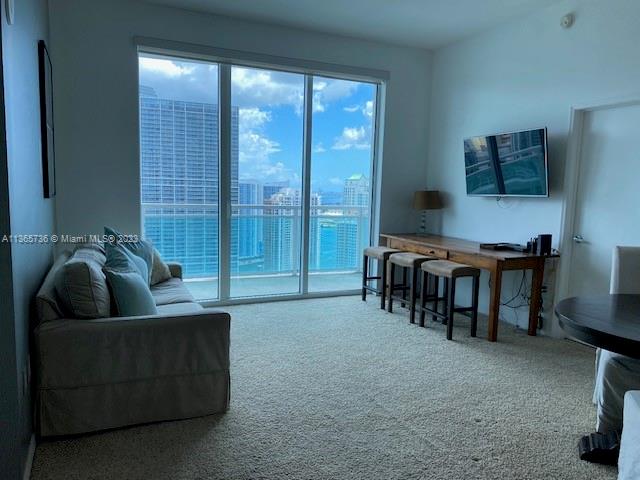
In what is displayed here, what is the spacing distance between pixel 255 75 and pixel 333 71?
0.84 metres

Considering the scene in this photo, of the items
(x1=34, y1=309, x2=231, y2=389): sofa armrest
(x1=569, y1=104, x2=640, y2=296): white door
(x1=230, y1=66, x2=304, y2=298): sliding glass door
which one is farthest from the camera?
(x1=230, y1=66, x2=304, y2=298): sliding glass door

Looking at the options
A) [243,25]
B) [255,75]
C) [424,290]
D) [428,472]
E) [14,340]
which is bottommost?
[428,472]

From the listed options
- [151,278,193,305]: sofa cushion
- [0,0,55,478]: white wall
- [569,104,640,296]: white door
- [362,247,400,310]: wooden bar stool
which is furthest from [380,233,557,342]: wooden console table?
[0,0,55,478]: white wall

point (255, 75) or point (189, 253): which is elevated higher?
point (255, 75)

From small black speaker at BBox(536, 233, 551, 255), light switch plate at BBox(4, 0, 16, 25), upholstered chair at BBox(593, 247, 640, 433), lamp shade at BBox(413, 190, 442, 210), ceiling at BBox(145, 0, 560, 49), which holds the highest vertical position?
ceiling at BBox(145, 0, 560, 49)

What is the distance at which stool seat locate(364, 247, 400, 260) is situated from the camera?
4715 mm

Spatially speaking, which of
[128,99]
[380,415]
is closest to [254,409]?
[380,415]

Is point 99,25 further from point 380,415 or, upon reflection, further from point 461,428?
point 461,428

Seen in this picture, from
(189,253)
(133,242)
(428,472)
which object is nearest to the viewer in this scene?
(428,472)

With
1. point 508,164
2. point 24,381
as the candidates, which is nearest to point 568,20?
point 508,164

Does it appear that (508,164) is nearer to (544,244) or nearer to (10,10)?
(544,244)

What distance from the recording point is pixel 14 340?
164 cm

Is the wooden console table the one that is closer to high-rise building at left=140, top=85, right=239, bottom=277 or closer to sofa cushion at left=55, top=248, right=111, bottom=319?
high-rise building at left=140, top=85, right=239, bottom=277

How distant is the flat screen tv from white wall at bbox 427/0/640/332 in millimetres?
140
